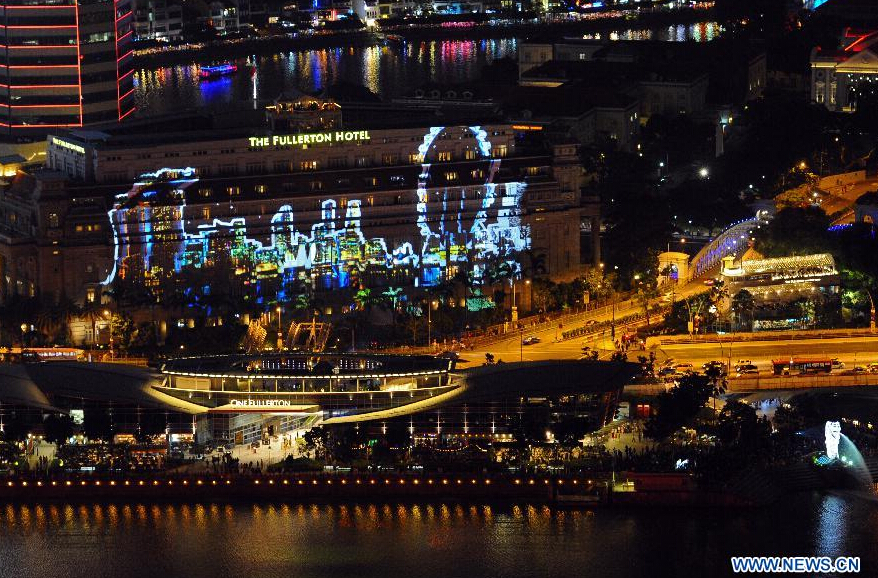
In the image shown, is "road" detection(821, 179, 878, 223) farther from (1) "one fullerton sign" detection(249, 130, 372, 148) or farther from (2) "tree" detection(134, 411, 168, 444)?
(2) "tree" detection(134, 411, 168, 444)

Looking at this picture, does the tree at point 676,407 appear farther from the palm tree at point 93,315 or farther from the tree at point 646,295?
the palm tree at point 93,315

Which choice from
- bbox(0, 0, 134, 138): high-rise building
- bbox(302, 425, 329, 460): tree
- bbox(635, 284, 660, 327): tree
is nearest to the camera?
bbox(302, 425, 329, 460): tree

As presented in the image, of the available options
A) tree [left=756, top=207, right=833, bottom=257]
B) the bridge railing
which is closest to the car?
tree [left=756, top=207, right=833, bottom=257]

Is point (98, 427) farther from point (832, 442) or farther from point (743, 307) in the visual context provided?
point (743, 307)

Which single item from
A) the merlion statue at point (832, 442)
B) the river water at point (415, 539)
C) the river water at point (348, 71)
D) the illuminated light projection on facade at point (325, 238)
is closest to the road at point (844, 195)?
the illuminated light projection on facade at point (325, 238)

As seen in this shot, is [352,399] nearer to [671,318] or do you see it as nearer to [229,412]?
[229,412]
